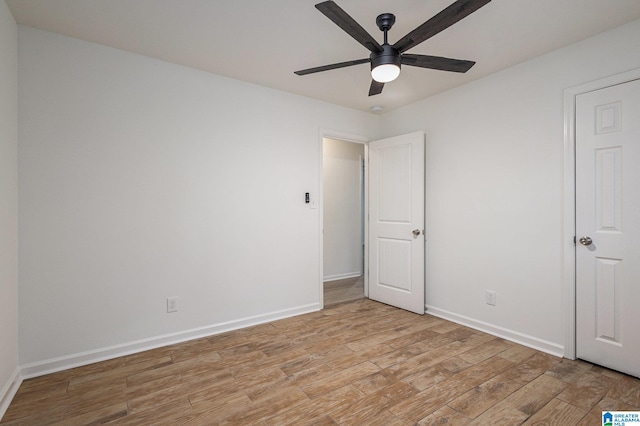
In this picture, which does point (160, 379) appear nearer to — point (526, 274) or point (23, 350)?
point (23, 350)

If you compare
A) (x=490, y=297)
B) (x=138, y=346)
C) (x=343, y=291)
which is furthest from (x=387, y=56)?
(x=343, y=291)

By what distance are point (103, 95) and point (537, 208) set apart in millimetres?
3761

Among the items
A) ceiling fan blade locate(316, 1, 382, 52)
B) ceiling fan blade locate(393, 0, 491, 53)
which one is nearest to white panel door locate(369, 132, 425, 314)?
ceiling fan blade locate(393, 0, 491, 53)

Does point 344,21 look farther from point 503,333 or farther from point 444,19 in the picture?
point 503,333

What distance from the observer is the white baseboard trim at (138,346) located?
229 cm

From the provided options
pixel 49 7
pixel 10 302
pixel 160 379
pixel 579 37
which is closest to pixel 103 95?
pixel 49 7

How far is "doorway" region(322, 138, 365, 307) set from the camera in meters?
5.24

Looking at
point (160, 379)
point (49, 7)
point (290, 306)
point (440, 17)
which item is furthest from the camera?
point (290, 306)

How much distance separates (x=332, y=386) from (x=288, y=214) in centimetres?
186

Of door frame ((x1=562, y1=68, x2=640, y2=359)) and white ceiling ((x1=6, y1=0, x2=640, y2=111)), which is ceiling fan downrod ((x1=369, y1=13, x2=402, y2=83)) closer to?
white ceiling ((x1=6, y1=0, x2=640, y2=111))

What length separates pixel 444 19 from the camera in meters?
1.61

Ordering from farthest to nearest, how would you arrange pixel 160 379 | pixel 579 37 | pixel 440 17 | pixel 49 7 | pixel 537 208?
pixel 537 208 → pixel 579 37 → pixel 160 379 → pixel 49 7 → pixel 440 17

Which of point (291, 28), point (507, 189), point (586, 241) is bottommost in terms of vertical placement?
point (586, 241)

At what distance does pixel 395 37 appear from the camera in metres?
2.32
